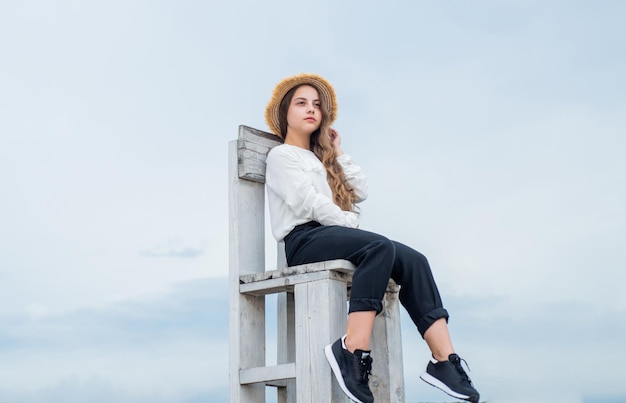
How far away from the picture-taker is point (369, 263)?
3992mm

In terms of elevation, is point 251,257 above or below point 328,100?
below

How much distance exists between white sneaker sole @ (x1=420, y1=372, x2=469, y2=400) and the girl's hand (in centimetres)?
127

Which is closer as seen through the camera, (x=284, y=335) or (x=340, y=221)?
(x=340, y=221)

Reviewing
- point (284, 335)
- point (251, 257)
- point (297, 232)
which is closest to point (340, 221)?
point (297, 232)

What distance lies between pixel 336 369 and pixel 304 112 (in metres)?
1.40

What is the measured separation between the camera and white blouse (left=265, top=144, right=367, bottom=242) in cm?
426

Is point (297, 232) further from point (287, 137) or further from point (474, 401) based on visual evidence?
point (474, 401)

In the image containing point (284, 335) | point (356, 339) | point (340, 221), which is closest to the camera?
point (356, 339)

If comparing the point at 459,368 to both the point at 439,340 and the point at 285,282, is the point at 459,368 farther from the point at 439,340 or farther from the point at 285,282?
the point at 285,282

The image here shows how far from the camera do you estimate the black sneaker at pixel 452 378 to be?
3947mm

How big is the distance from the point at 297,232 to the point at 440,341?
0.83 meters

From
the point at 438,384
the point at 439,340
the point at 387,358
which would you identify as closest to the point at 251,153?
the point at 387,358

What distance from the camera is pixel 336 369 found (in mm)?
3871

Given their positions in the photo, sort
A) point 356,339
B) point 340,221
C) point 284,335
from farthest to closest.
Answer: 1. point 284,335
2. point 340,221
3. point 356,339
